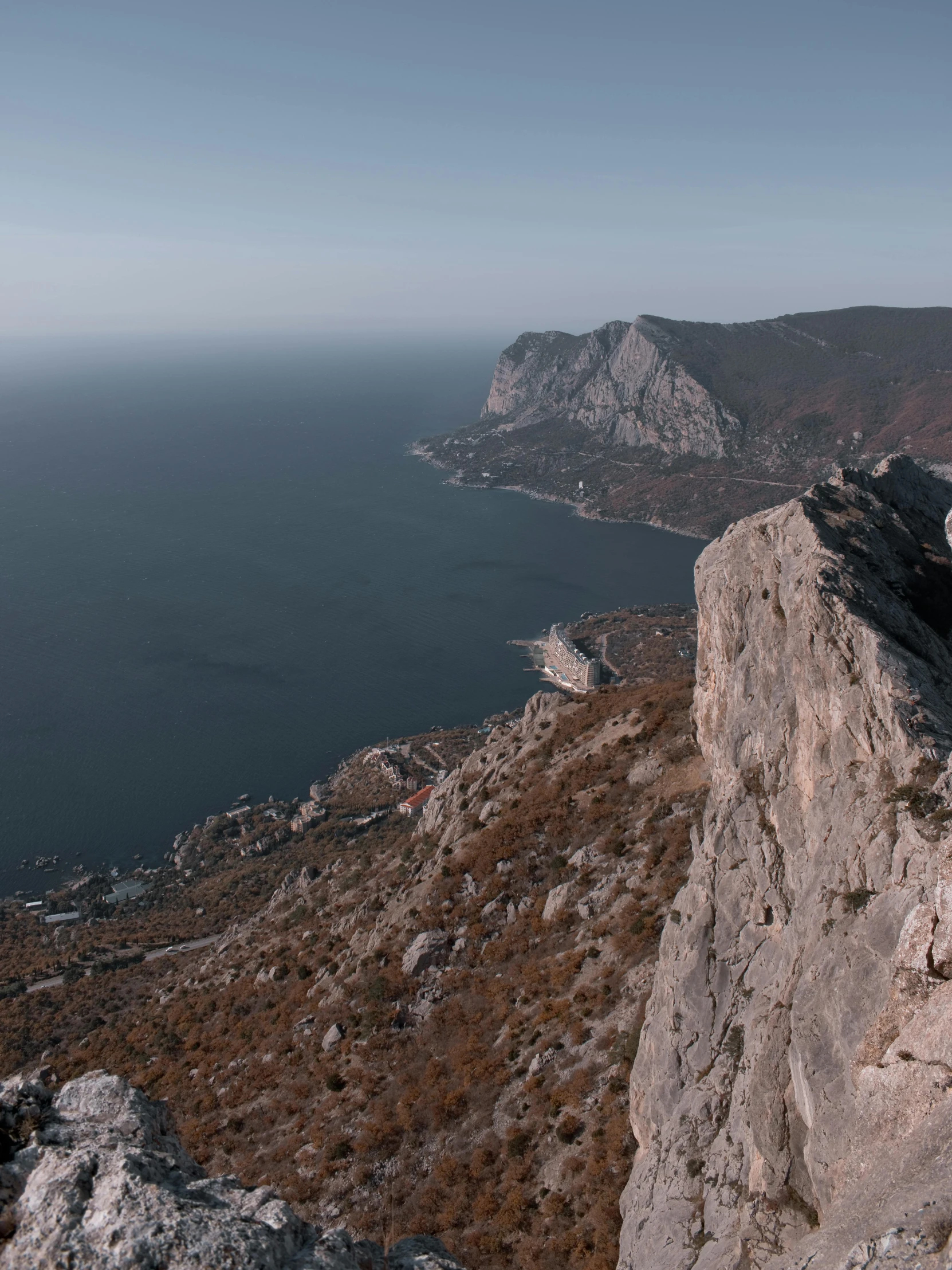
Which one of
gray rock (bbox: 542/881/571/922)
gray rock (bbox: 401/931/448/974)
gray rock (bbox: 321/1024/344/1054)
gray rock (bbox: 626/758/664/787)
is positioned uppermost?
gray rock (bbox: 626/758/664/787)

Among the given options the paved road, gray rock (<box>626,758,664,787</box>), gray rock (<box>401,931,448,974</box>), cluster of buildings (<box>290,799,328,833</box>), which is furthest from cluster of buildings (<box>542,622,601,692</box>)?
gray rock (<box>401,931,448,974</box>)

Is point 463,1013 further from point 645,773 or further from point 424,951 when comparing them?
point 645,773

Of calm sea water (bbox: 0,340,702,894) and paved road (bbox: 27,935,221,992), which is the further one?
calm sea water (bbox: 0,340,702,894)

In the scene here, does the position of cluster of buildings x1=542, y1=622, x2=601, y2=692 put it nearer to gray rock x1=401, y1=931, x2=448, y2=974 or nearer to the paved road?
the paved road

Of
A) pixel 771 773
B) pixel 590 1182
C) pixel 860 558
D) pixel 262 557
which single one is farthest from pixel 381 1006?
pixel 262 557

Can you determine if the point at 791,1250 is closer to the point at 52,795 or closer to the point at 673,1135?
the point at 673,1135
